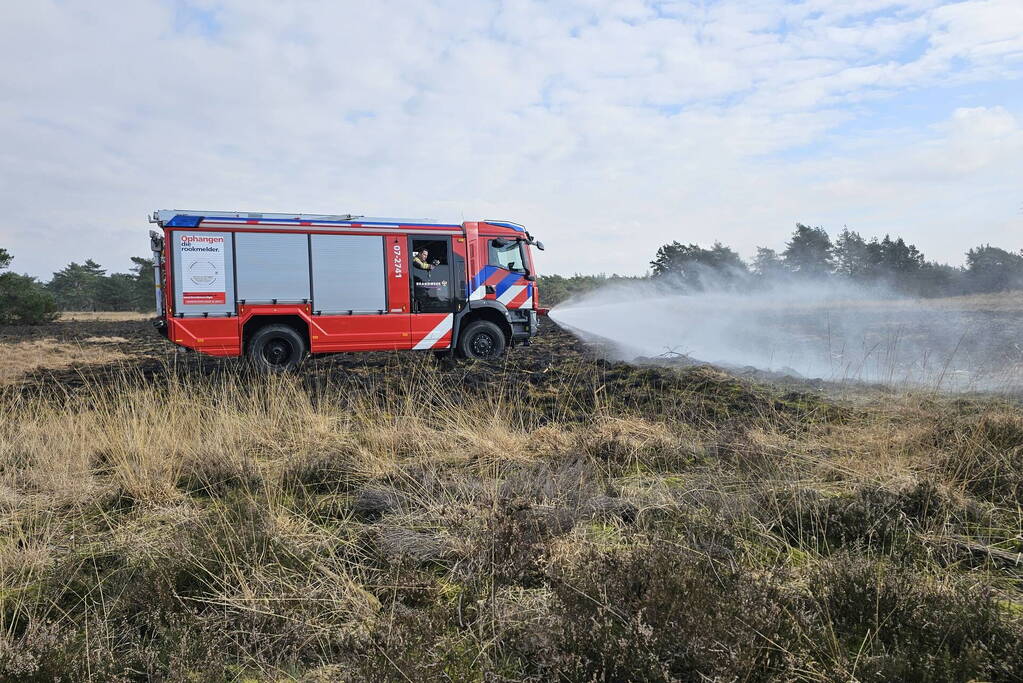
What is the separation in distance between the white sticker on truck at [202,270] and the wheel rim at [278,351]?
1181 mm

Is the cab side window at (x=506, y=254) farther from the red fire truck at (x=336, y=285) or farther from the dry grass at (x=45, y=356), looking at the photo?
the dry grass at (x=45, y=356)

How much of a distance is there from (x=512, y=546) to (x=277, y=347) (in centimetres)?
1022

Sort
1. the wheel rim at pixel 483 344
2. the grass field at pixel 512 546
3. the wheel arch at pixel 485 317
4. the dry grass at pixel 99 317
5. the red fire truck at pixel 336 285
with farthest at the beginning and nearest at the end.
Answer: the dry grass at pixel 99 317, the wheel rim at pixel 483 344, the wheel arch at pixel 485 317, the red fire truck at pixel 336 285, the grass field at pixel 512 546

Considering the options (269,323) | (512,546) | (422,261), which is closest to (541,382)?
(422,261)

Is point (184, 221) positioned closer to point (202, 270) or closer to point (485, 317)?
point (202, 270)

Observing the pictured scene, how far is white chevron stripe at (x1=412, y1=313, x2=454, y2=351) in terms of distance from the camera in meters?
13.2

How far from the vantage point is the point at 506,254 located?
13859 millimetres

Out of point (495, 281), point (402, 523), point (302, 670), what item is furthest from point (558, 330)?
point (302, 670)

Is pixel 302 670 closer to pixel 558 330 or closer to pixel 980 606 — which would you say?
pixel 980 606

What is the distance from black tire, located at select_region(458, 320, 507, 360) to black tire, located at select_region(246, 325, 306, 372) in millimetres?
3171

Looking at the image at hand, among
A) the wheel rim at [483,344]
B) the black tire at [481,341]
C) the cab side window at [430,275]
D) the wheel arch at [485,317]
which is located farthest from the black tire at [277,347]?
the wheel rim at [483,344]

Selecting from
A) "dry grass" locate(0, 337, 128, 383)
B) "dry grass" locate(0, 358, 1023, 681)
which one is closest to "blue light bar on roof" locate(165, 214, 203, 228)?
"dry grass" locate(0, 337, 128, 383)

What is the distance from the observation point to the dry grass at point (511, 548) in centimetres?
244

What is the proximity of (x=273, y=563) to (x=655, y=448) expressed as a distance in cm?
323
